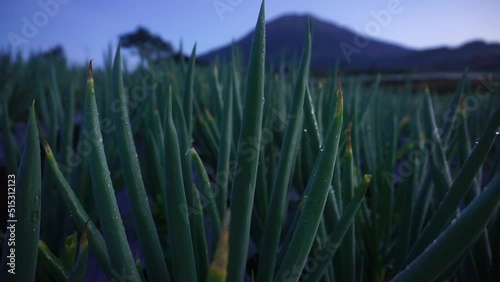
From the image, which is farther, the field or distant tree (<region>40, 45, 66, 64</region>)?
distant tree (<region>40, 45, 66, 64</region>)

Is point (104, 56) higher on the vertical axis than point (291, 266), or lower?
higher

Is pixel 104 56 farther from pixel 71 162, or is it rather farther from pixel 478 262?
pixel 478 262

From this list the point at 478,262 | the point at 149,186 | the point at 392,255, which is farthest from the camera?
the point at 149,186

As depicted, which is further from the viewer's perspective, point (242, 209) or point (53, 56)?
point (53, 56)

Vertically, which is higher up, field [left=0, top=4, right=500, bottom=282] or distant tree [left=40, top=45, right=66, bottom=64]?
distant tree [left=40, top=45, right=66, bottom=64]

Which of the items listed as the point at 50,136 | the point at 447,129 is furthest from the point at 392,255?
the point at 50,136

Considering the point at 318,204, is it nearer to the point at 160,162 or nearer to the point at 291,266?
the point at 291,266

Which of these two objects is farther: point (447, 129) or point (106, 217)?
point (447, 129)

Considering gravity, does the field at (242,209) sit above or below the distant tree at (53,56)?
below

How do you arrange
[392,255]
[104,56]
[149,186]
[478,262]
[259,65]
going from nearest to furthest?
[259,65], [478,262], [392,255], [149,186], [104,56]

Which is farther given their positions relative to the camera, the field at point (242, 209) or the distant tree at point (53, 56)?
the distant tree at point (53, 56)

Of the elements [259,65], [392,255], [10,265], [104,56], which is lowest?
[392,255]

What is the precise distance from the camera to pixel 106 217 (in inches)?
11.9

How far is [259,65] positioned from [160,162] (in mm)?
290
